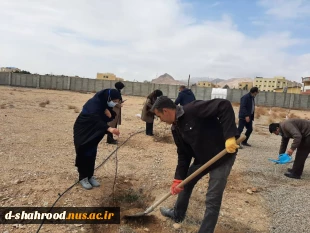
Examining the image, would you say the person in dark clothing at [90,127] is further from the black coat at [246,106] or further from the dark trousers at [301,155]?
the black coat at [246,106]

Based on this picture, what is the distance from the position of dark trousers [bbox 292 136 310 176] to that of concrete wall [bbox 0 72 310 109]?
88.0 feet

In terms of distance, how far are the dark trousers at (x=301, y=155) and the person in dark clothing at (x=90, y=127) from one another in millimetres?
3369

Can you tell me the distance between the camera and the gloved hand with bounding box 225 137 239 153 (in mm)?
2419

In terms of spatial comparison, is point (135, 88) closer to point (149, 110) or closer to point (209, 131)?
point (149, 110)

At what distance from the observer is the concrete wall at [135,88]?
31.9 metres

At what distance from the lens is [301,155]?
16.3 ft

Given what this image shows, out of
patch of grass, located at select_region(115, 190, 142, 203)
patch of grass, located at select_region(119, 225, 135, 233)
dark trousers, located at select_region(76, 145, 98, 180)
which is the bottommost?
patch of grass, located at select_region(119, 225, 135, 233)

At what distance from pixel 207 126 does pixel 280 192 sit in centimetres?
244

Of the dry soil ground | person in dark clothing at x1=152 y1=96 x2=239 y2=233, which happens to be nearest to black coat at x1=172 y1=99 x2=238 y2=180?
person in dark clothing at x1=152 y1=96 x2=239 y2=233

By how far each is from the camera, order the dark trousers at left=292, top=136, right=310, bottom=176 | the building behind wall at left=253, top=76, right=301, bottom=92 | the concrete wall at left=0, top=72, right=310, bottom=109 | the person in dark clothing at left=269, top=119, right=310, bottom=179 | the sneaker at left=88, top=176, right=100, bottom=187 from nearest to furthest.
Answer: the sneaker at left=88, top=176, right=100, bottom=187 < the person in dark clothing at left=269, top=119, right=310, bottom=179 < the dark trousers at left=292, top=136, right=310, bottom=176 < the concrete wall at left=0, top=72, right=310, bottom=109 < the building behind wall at left=253, top=76, right=301, bottom=92

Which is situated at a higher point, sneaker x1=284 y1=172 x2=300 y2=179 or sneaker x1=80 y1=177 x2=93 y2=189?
sneaker x1=284 y1=172 x2=300 y2=179

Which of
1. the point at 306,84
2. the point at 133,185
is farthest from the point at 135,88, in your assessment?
the point at 306,84

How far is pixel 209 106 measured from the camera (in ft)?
8.26

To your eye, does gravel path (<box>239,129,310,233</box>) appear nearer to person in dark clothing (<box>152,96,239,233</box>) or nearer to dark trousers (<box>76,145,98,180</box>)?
person in dark clothing (<box>152,96,239,233</box>)
